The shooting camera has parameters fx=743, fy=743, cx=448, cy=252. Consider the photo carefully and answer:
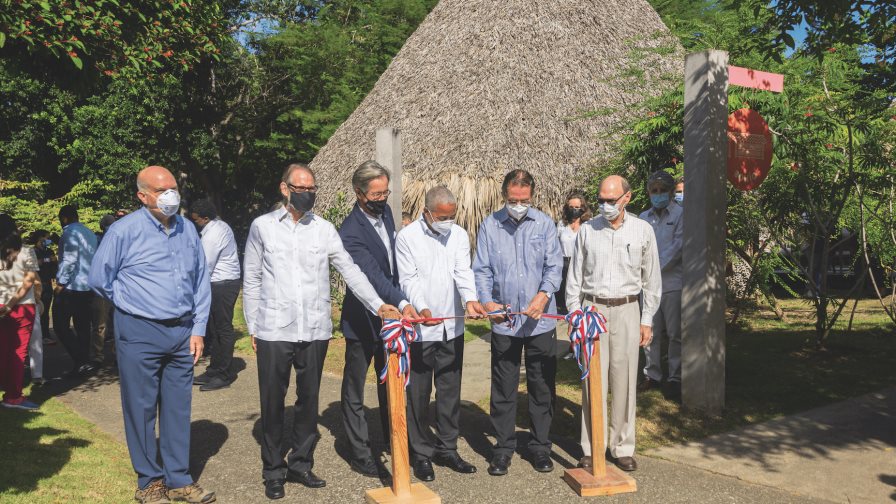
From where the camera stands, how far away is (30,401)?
23.8 ft

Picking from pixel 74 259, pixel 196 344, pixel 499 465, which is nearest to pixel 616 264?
pixel 499 465

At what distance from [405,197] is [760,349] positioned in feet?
21.9

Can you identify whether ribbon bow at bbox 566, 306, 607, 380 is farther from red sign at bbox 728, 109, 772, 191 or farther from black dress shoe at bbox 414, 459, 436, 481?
red sign at bbox 728, 109, 772, 191

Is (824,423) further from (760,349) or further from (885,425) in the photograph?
(760,349)

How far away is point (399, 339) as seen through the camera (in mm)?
4734

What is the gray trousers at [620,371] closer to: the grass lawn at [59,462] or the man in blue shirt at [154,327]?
the man in blue shirt at [154,327]

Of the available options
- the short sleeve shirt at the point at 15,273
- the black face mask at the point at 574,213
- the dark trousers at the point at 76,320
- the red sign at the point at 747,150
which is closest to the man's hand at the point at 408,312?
the red sign at the point at 747,150

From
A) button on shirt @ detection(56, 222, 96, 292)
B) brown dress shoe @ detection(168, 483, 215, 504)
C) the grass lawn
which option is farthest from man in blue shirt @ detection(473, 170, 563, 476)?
button on shirt @ detection(56, 222, 96, 292)

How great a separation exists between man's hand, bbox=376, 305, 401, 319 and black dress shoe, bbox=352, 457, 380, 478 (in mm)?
1184

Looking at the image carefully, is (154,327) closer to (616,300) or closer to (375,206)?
(375,206)

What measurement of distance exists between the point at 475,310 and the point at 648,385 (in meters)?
2.93

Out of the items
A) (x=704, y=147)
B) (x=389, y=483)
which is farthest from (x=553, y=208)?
(x=389, y=483)

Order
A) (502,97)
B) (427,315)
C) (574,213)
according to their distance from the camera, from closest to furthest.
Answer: (427,315)
(574,213)
(502,97)

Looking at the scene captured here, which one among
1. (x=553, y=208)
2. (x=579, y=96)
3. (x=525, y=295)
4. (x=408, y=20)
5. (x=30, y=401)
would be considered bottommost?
(x=30, y=401)
